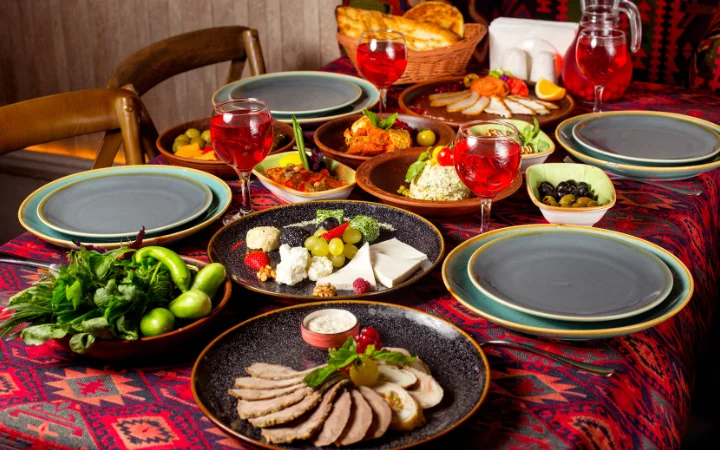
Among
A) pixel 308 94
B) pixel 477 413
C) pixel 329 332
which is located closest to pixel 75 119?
pixel 308 94

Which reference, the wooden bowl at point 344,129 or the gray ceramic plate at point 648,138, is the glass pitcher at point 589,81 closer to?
the gray ceramic plate at point 648,138

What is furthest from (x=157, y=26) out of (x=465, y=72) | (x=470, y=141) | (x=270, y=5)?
(x=470, y=141)

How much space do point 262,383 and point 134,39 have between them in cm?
307

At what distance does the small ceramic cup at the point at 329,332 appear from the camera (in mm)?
1053

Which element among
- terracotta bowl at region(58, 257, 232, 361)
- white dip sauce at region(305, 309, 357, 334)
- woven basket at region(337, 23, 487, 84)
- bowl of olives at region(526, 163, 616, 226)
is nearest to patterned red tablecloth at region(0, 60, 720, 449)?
terracotta bowl at region(58, 257, 232, 361)

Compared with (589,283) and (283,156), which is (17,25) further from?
(589,283)

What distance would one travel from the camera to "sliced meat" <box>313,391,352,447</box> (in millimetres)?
849

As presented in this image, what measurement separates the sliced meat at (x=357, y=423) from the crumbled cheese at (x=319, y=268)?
386mm

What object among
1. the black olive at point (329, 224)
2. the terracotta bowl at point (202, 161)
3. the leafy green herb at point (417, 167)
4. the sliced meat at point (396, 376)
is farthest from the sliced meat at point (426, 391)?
the terracotta bowl at point (202, 161)

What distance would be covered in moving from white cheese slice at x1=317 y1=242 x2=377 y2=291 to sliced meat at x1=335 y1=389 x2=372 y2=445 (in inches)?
13.5

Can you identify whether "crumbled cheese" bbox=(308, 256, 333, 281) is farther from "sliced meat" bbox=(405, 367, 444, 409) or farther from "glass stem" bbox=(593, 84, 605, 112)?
"glass stem" bbox=(593, 84, 605, 112)

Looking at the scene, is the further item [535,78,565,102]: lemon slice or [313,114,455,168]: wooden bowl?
[535,78,565,102]: lemon slice

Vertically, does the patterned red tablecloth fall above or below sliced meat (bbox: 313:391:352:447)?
below

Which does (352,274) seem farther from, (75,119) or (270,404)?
(75,119)
